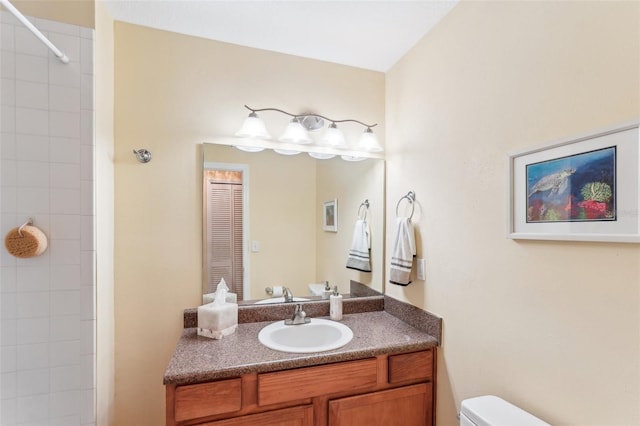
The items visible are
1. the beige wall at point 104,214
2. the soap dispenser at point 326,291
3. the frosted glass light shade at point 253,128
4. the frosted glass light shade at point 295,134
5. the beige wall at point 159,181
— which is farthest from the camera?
the soap dispenser at point 326,291

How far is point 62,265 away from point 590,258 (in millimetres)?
1952

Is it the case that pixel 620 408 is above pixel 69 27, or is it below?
below

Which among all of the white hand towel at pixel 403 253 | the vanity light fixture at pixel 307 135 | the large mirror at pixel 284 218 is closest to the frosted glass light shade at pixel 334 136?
the vanity light fixture at pixel 307 135

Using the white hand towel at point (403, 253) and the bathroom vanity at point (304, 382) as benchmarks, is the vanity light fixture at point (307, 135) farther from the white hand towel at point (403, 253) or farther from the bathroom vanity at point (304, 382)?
the bathroom vanity at point (304, 382)

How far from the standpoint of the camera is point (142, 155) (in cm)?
156

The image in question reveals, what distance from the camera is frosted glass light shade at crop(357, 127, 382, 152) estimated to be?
1.93 meters

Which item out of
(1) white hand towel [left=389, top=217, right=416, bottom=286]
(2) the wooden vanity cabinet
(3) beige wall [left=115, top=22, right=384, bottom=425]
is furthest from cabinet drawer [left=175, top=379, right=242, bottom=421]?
(1) white hand towel [left=389, top=217, right=416, bottom=286]

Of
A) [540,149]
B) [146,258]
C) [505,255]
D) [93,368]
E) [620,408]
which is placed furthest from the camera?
[146,258]

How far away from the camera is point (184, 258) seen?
1.65 m

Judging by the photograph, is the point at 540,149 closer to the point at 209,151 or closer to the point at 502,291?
the point at 502,291

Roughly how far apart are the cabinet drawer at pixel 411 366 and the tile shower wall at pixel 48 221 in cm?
134

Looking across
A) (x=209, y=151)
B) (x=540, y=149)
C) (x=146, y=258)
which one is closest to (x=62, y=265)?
(x=146, y=258)

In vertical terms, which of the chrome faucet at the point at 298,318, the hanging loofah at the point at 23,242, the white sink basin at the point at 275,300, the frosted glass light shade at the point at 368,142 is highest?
the frosted glass light shade at the point at 368,142

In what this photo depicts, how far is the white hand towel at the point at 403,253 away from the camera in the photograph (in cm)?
164
